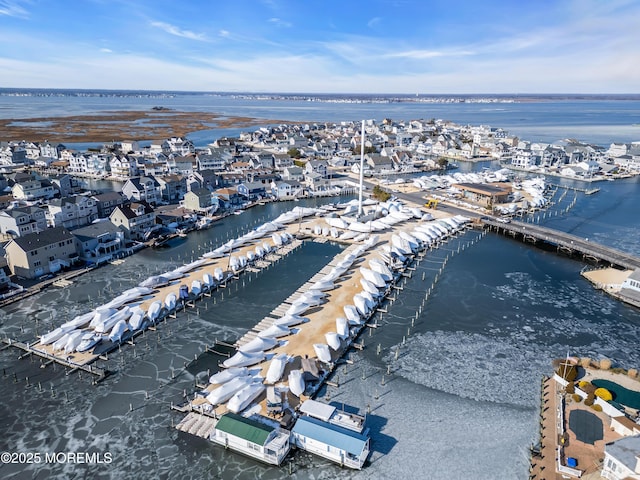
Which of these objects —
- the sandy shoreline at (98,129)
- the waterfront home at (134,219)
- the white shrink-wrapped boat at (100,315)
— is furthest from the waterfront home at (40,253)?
the sandy shoreline at (98,129)

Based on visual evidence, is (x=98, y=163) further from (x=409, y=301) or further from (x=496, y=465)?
(x=496, y=465)

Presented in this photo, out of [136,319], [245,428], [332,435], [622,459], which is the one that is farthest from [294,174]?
[622,459]

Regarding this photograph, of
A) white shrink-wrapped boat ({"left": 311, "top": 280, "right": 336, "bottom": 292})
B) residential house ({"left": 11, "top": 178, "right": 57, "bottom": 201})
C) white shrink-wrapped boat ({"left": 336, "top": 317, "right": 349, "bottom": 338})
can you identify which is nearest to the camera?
white shrink-wrapped boat ({"left": 336, "top": 317, "right": 349, "bottom": 338})

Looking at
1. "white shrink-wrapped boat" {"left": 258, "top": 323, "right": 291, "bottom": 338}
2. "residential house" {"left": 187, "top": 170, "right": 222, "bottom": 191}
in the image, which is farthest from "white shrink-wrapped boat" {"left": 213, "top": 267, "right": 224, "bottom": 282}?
"residential house" {"left": 187, "top": 170, "right": 222, "bottom": 191}

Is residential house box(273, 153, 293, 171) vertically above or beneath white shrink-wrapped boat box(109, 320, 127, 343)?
above

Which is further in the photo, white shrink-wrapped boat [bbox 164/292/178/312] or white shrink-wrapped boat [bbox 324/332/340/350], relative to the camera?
white shrink-wrapped boat [bbox 164/292/178/312]

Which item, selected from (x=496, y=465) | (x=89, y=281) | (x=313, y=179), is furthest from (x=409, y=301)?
(x=313, y=179)

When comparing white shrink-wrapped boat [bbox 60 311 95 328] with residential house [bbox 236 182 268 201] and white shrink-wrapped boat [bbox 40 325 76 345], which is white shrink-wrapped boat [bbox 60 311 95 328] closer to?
white shrink-wrapped boat [bbox 40 325 76 345]
